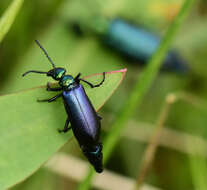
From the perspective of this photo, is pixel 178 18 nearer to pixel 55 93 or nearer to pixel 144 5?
pixel 55 93

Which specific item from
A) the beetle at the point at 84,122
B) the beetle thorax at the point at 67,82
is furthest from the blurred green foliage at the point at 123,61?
the beetle at the point at 84,122

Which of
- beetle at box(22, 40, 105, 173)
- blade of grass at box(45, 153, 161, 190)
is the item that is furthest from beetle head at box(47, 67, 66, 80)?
blade of grass at box(45, 153, 161, 190)

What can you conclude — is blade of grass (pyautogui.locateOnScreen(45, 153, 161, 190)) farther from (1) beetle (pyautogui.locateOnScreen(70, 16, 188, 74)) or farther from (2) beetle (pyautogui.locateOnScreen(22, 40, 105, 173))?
(1) beetle (pyautogui.locateOnScreen(70, 16, 188, 74))

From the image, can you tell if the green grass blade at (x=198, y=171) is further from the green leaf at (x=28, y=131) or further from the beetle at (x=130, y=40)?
the green leaf at (x=28, y=131)

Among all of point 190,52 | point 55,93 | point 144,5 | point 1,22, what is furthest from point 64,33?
point 1,22

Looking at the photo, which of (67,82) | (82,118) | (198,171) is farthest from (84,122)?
(198,171)
